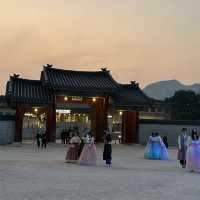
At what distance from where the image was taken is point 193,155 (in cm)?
2030

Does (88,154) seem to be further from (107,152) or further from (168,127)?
(168,127)

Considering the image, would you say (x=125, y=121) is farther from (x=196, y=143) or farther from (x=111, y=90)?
(x=196, y=143)

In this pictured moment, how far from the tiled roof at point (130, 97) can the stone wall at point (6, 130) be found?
9.43 m

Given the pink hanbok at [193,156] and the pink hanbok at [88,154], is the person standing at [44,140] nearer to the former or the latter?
the pink hanbok at [88,154]

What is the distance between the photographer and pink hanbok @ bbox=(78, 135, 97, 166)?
22.3m

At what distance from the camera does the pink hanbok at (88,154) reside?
73.3 ft

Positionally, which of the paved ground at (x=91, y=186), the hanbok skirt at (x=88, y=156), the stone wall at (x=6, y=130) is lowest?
the paved ground at (x=91, y=186)

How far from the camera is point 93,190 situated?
1270cm

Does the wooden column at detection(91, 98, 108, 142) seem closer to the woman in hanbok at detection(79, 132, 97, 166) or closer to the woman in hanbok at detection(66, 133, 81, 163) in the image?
the woman in hanbok at detection(66, 133, 81, 163)

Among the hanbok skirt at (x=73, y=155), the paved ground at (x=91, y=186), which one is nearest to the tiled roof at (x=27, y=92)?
the hanbok skirt at (x=73, y=155)

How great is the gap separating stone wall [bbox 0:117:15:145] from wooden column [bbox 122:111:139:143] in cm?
1011

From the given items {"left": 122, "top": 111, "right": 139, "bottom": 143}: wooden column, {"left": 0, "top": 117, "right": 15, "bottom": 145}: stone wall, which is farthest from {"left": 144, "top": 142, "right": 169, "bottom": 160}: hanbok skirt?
{"left": 122, "top": 111, "right": 139, "bottom": 143}: wooden column

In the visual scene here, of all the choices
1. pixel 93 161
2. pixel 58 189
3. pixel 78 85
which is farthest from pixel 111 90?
pixel 58 189

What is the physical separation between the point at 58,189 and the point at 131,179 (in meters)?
3.73
